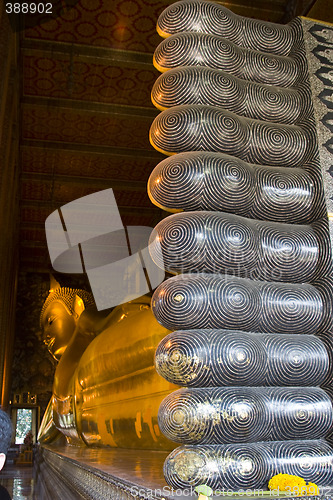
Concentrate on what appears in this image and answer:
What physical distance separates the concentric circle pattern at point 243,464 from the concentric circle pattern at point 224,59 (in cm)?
154

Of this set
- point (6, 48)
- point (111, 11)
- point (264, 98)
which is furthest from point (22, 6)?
point (264, 98)

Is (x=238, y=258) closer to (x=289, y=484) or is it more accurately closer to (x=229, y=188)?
(x=229, y=188)

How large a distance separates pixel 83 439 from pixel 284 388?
2615mm

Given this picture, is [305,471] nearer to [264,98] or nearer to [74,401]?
[264,98]

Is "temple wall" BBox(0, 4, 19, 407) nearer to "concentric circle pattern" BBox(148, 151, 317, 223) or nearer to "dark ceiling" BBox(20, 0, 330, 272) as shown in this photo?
"dark ceiling" BBox(20, 0, 330, 272)

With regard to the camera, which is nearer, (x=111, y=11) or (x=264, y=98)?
(x=264, y=98)

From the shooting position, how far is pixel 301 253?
75.7 inches

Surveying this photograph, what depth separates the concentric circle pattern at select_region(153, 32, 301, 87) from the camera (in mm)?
2076

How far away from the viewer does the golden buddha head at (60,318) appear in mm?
5145

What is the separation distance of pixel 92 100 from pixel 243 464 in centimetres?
671

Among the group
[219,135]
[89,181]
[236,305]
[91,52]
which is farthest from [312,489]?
[89,181]

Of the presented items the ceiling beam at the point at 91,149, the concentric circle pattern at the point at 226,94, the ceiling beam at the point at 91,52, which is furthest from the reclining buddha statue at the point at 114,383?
the ceiling beam at the point at 91,149

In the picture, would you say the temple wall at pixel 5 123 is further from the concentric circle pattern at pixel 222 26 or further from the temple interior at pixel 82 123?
the concentric circle pattern at pixel 222 26

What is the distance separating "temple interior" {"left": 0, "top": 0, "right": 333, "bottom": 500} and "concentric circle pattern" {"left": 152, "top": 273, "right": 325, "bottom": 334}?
0.70 meters
